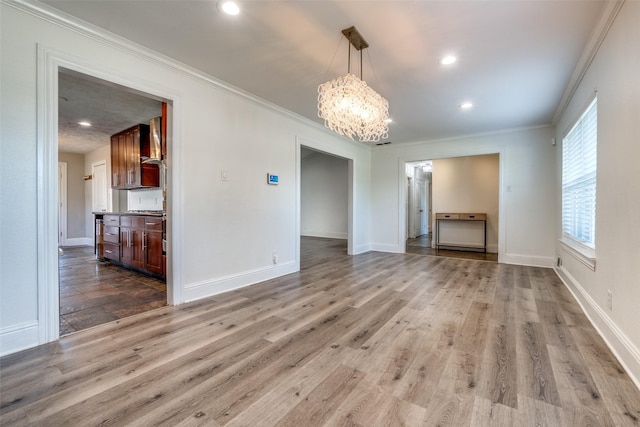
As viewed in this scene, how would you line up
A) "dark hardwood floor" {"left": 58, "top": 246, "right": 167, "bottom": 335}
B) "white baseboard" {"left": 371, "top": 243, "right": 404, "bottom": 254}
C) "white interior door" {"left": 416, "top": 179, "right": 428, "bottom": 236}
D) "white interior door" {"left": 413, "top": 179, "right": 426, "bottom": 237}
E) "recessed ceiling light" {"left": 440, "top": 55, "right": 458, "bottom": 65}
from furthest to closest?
1. "white interior door" {"left": 416, "top": 179, "right": 428, "bottom": 236}
2. "white interior door" {"left": 413, "top": 179, "right": 426, "bottom": 237}
3. "white baseboard" {"left": 371, "top": 243, "right": 404, "bottom": 254}
4. "recessed ceiling light" {"left": 440, "top": 55, "right": 458, "bottom": 65}
5. "dark hardwood floor" {"left": 58, "top": 246, "right": 167, "bottom": 335}

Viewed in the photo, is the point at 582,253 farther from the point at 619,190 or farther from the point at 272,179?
the point at 272,179

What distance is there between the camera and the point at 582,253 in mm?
2846

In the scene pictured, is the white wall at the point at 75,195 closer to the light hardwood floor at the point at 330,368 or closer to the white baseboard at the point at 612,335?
the light hardwood floor at the point at 330,368

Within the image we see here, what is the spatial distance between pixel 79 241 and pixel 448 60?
368 inches

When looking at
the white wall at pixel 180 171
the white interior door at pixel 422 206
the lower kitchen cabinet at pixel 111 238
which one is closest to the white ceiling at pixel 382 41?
the white wall at pixel 180 171

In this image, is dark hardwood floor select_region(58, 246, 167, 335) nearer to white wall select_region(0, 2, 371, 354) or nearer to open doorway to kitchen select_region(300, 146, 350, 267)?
white wall select_region(0, 2, 371, 354)

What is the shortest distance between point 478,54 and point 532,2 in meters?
0.67

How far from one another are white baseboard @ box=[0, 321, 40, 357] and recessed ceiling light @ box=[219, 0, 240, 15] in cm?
267

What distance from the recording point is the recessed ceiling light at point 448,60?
8.68ft

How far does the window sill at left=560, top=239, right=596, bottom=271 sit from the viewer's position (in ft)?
8.29

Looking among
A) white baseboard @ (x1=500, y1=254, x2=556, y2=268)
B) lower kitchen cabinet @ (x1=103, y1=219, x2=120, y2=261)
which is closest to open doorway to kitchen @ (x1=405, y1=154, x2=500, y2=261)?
white baseboard @ (x1=500, y1=254, x2=556, y2=268)

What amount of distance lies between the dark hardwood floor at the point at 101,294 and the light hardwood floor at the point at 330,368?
0.25 metres

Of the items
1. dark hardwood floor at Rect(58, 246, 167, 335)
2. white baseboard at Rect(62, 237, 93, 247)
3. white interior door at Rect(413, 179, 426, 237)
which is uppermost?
white interior door at Rect(413, 179, 426, 237)

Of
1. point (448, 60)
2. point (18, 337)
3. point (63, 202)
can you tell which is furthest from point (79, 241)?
point (448, 60)
